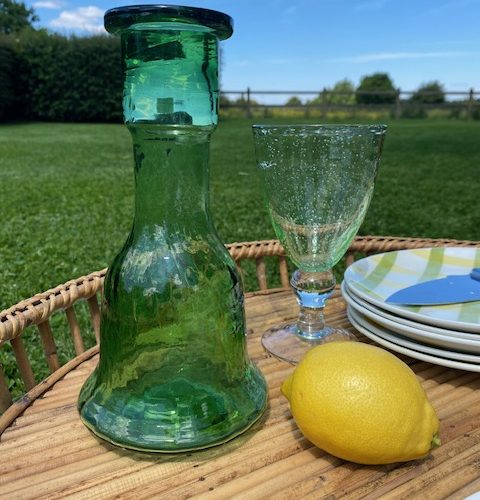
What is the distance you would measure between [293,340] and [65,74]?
10.5 m

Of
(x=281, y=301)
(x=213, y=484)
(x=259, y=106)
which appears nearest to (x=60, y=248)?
(x=281, y=301)

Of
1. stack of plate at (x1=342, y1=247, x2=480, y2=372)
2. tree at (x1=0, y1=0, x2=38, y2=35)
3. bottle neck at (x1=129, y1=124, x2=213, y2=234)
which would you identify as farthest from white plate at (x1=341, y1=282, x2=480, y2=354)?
tree at (x1=0, y1=0, x2=38, y2=35)

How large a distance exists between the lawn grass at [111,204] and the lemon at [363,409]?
116 cm

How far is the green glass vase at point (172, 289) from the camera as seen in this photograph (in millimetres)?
378

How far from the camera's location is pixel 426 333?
0.52 meters

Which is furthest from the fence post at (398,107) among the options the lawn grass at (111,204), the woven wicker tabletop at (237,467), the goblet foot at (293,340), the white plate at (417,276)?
the woven wicker tabletop at (237,467)

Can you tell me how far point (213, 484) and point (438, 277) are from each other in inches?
16.4

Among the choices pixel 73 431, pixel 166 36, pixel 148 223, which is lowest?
pixel 73 431

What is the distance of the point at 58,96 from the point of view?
10.3m

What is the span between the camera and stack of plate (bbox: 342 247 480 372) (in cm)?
52

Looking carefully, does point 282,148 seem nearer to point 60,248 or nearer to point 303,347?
point 303,347

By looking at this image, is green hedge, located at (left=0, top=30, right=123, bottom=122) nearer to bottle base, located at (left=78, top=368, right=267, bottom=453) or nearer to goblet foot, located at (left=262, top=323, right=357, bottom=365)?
goblet foot, located at (left=262, top=323, right=357, bottom=365)

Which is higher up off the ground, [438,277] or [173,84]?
[173,84]

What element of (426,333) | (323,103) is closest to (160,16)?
(426,333)
